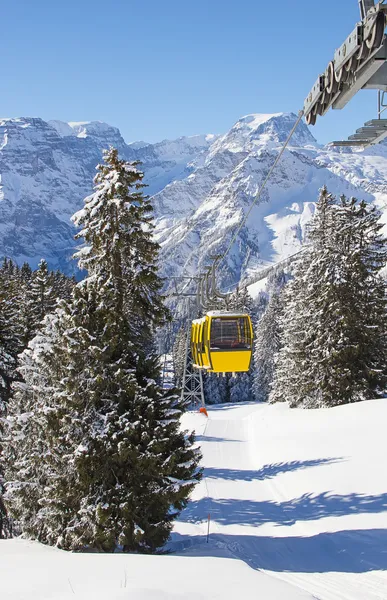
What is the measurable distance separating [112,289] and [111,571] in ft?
29.3

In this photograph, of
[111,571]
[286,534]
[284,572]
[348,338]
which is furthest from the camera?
[348,338]

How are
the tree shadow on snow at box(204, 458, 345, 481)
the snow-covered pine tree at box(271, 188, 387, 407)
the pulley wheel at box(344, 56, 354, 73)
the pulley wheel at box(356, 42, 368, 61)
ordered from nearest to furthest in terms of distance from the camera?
the pulley wheel at box(356, 42, 368, 61) → the pulley wheel at box(344, 56, 354, 73) → the tree shadow on snow at box(204, 458, 345, 481) → the snow-covered pine tree at box(271, 188, 387, 407)

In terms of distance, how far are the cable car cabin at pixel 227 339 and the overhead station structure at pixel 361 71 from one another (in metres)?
14.0

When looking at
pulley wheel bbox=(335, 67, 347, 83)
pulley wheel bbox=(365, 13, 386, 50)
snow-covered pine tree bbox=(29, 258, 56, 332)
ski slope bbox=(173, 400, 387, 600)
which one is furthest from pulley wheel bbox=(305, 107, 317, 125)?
snow-covered pine tree bbox=(29, 258, 56, 332)

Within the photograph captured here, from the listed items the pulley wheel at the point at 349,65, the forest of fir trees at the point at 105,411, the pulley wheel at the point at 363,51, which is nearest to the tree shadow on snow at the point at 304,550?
the forest of fir trees at the point at 105,411

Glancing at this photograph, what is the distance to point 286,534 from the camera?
18.4 meters

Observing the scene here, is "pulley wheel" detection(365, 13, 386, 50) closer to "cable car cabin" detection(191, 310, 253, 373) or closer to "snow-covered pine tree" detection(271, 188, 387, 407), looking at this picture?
"cable car cabin" detection(191, 310, 253, 373)

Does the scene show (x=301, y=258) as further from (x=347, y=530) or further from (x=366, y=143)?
(x=366, y=143)

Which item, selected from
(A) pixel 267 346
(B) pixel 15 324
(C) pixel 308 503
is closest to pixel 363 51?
(C) pixel 308 503

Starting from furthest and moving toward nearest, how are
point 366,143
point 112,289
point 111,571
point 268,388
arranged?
1. point 268,388
2. point 112,289
3. point 111,571
4. point 366,143

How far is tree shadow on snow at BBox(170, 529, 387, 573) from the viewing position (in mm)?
14578

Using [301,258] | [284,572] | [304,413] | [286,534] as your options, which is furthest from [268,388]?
[284,572]

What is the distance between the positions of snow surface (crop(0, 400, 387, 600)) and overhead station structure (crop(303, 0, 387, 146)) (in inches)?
284

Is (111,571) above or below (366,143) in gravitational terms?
below
